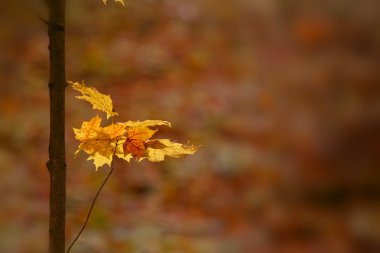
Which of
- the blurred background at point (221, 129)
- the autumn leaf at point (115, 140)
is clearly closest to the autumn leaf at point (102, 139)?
the autumn leaf at point (115, 140)

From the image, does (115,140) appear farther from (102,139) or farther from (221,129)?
(221,129)

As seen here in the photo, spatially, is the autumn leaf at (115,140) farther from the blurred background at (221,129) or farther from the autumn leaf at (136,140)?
the blurred background at (221,129)

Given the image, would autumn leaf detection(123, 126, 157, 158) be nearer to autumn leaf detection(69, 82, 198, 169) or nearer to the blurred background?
autumn leaf detection(69, 82, 198, 169)

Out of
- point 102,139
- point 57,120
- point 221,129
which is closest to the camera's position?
point 57,120

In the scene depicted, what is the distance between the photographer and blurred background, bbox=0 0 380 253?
2.37 meters

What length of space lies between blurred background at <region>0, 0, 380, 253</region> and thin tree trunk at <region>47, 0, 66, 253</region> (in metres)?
1.52

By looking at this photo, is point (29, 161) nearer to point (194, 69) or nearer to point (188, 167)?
point (188, 167)

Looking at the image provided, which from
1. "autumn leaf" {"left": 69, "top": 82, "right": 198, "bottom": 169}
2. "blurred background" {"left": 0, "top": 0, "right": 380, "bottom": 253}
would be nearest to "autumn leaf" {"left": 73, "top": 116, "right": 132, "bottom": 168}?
"autumn leaf" {"left": 69, "top": 82, "right": 198, "bottom": 169}

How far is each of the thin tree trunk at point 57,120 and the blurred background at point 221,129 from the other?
1.52 meters

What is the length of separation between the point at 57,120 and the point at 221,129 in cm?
243

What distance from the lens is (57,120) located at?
0.66m

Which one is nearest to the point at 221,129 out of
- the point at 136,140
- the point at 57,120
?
the point at 136,140

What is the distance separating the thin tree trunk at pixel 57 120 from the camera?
648mm

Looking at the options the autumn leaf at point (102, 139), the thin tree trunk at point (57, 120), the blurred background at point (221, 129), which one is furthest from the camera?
the blurred background at point (221, 129)
